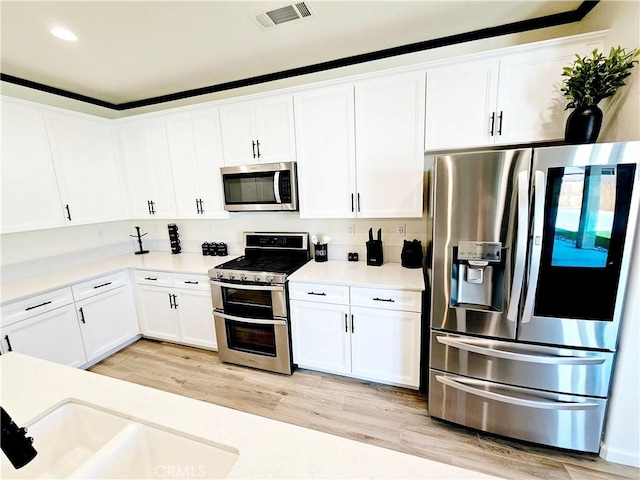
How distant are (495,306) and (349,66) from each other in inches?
91.2

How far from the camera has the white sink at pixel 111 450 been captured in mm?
819

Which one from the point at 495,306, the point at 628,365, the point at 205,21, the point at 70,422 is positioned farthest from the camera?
the point at 205,21

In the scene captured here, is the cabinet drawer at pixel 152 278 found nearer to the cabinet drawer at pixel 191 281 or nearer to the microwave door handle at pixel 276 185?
the cabinet drawer at pixel 191 281

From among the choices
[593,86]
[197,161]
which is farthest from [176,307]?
[593,86]

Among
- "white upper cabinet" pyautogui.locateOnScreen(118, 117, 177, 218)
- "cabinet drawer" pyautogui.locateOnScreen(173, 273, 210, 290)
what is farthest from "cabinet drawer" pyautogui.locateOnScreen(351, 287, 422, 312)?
"white upper cabinet" pyautogui.locateOnScreen(118, 117, 177, 218)

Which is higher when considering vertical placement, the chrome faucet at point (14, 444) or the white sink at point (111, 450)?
the chrome faucet at point (14, 444)

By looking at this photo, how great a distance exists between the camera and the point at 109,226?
3428 millimetres

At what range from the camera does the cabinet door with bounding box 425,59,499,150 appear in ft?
6.44

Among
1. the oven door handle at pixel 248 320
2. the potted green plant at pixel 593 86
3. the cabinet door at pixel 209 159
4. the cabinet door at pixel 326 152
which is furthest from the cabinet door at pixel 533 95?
the cabinet door at pixel 209 159

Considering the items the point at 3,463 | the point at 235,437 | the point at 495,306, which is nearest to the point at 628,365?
the point at 495,306

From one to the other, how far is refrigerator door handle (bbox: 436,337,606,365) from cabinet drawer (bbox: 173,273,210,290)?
2.10 metres

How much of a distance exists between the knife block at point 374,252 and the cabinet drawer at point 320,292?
19.5 inches

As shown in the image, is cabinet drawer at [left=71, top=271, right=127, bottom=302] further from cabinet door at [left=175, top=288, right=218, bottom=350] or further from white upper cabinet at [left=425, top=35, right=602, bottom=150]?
white upper cabinet at [left=425, top=35, right=602, bottom=150]

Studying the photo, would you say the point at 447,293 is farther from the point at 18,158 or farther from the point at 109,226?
the point at 109,226
